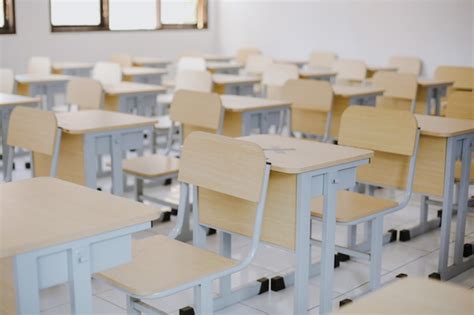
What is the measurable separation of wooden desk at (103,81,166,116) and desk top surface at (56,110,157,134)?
1.38 m

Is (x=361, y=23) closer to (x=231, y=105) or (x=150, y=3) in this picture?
(x=150, y=3)

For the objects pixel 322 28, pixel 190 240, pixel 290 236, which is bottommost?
pixel 190 240

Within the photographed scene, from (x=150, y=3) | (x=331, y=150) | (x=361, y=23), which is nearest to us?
(x=331, y=150)

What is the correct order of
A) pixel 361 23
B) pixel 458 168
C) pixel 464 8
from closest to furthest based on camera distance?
pixel 458 168 < pixel 464 8 < pixel 361 23

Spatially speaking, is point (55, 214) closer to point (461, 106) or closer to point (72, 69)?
point (461, 106)

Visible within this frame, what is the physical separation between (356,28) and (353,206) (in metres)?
6.38

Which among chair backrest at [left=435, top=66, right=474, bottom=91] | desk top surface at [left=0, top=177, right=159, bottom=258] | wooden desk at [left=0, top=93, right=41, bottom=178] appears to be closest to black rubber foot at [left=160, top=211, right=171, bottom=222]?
wooden desk at [left=0, top=93, right=41, bottom=178]

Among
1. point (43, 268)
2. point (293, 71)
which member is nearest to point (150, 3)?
point (293, 71)

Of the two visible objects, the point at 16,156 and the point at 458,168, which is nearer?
the point at 458,168

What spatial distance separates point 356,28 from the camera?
909 centimetres

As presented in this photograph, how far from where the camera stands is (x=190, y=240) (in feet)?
13.0

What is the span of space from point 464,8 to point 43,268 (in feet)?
24.0

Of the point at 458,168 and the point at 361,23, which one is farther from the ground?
A: the point at 361,23

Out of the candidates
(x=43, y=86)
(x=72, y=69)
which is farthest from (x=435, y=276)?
(x=72, y=69)
